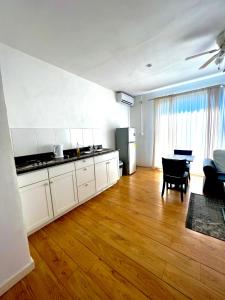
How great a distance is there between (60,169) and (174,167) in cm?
202

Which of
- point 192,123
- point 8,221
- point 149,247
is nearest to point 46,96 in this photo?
point 8,221

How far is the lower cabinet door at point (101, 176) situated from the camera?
2878 mm

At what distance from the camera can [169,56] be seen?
2.39 m

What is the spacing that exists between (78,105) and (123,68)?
1.24 metres

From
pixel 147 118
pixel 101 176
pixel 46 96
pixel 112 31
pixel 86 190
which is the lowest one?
pixel 86 190

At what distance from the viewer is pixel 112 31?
1776 mm

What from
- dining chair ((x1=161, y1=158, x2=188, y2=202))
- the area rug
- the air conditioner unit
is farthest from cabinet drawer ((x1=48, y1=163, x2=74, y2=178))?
the air conditioner unit

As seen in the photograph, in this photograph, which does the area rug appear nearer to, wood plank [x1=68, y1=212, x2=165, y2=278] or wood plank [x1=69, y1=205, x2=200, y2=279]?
wood plank [x1=69, y1=205, x2=200, y2=279]

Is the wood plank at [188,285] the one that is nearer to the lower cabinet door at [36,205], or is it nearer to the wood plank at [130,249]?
the wood plank at [130,249]

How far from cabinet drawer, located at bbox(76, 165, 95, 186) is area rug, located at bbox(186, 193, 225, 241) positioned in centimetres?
177

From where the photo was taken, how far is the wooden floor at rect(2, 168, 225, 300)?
1176 millimetres

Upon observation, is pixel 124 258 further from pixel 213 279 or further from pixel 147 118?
pixel 147 118

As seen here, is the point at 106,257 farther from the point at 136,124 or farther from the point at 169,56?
the point at 136,124

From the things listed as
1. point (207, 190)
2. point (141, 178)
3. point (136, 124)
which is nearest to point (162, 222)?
point (207, 190)
